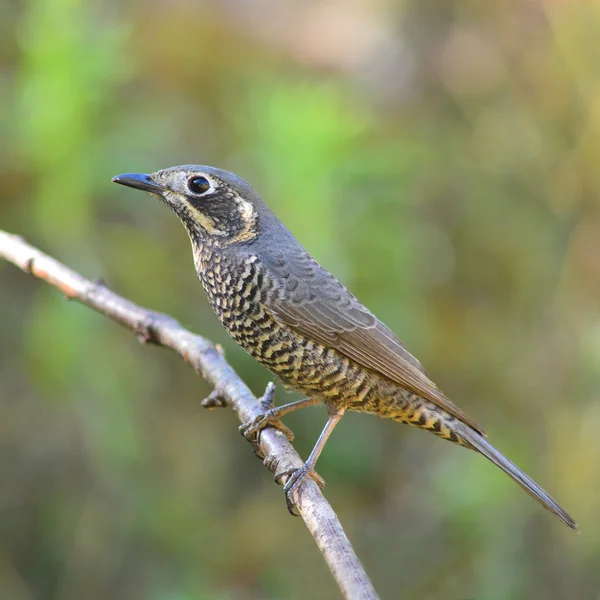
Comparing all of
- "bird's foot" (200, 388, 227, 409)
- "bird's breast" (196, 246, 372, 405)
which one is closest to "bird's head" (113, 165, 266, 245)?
"bird's breast" (196, 246, 372, 405)

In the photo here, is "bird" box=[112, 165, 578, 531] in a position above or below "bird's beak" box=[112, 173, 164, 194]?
below

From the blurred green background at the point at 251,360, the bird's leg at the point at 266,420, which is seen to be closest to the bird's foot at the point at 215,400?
the bird's leg at the point at 266,420

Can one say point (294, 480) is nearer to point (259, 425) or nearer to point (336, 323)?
point (259, 425)

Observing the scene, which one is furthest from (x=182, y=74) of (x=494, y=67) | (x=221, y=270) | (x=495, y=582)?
(x=495, y=582)

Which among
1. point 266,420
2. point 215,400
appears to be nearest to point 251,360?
point 266,420

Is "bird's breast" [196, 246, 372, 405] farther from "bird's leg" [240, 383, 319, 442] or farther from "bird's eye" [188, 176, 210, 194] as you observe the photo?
"bird's eye" [188, 176, 210, 194]

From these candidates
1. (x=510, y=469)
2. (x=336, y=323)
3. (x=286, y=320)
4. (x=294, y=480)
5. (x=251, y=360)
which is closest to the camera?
(x=294, y=480)
